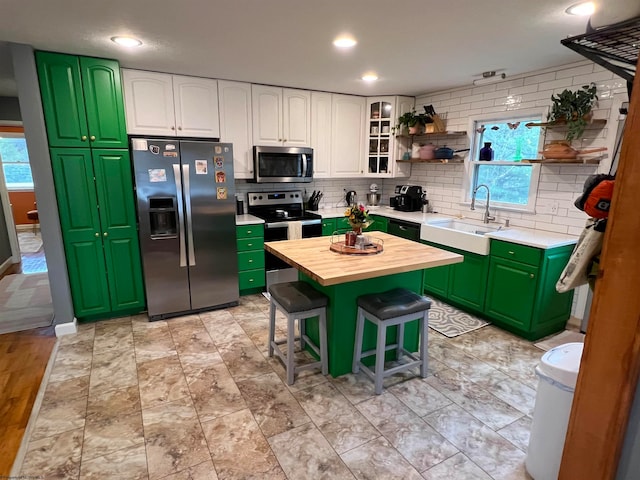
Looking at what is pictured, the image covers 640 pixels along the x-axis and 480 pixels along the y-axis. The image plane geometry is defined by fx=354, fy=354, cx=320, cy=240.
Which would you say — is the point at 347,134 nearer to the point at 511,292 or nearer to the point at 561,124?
the point at 561,124

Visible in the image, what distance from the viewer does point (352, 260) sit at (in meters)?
2.35

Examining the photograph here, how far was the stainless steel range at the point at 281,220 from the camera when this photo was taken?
4082 millimetres

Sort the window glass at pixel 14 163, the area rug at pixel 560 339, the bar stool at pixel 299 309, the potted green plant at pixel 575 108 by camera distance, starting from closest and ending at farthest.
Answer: the bar stool at pixel 299 309, the potted green plant at pixel 575 108, the area rug at pixel 560 339, the window glass at pixel 14 163

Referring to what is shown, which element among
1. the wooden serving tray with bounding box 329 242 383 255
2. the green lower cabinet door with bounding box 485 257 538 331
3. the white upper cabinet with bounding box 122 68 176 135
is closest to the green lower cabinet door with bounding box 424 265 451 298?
the green lower cabinet door with bounding box 485 257 538 331

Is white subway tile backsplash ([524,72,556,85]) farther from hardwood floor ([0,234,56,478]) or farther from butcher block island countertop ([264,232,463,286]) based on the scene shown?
hardwood floor ([0,234,56,478])

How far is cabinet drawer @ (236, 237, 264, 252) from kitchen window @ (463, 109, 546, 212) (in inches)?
95.8

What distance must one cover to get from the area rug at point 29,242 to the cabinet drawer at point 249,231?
470 cm

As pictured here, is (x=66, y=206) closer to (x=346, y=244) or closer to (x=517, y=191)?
(x=346, y=244)

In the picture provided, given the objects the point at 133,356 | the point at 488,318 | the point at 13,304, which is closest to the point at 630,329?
the point at 488,318

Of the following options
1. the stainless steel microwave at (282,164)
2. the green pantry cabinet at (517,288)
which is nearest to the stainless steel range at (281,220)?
the stainless steel microwave at (282,164)

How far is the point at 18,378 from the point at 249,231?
2.22 metres

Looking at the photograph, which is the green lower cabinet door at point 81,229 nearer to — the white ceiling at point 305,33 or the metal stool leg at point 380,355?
the white ceiling at point 305,33

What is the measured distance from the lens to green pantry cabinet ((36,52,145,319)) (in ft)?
9.62

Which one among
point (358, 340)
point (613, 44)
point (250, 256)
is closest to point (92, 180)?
point (250, 256)
